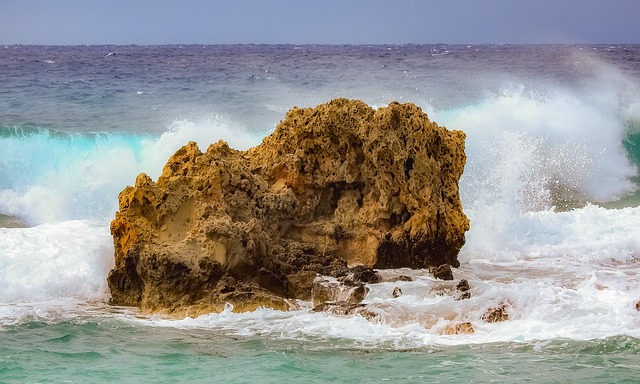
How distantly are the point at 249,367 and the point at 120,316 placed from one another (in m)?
2.04

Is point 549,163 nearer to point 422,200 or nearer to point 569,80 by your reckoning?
point 422,200

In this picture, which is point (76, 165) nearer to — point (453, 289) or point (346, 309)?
point (346, 309)

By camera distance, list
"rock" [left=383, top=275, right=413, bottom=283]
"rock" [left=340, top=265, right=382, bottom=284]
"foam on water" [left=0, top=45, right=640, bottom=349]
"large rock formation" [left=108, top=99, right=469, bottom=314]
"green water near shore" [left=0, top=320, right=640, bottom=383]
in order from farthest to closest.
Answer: "rock" [left=383, top=275, right=413, bottom=283]
"rock" [left=340, top=265, right=382, bottom=284]
"large rock formation" [left=108, top=99, right=469, bottom=314]
"foam on water" [left=0, top=45, right=640, bottom=349]
"green water near shore" [left=0, top=320, right=640, bottom=383]

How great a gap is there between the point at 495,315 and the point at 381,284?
1297mm

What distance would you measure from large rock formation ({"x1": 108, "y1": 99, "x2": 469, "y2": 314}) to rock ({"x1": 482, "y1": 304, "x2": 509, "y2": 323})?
1649 mm

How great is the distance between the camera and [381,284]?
902cm

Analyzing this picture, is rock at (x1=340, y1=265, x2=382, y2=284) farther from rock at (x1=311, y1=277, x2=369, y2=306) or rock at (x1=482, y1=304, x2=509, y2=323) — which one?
rock at (x1=482, y1=304, x2=509, y2=323)

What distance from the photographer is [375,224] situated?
9.73m

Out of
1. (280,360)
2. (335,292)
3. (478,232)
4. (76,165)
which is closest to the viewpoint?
(280,360)

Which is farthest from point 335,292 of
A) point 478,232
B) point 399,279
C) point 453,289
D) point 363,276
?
point 478,232

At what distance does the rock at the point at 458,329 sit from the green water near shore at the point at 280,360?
1.29ft

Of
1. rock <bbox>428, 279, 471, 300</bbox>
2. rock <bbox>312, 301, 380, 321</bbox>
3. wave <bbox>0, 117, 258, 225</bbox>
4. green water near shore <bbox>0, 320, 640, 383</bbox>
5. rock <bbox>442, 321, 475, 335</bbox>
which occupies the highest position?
wave <bbox>0, 117, 258, 225</bbox>

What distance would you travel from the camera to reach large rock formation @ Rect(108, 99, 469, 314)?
873cm

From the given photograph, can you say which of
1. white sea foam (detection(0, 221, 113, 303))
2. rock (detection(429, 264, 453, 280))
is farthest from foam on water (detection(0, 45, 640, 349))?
rock (detection(429, 264, 453, 280))
